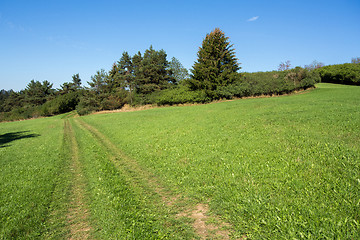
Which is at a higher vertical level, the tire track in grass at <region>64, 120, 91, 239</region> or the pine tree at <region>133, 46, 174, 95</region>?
the pine tree at <region>133, 46, 174, 95</region>

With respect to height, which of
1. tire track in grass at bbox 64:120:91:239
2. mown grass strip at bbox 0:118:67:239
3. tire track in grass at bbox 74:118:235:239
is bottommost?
tire track in grass at bbox 74:118:235:239

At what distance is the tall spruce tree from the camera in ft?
137

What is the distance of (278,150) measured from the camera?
7113mm

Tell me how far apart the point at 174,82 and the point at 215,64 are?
2362 centimetres

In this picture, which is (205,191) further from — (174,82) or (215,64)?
(174,82)

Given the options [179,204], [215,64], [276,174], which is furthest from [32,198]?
[215,64]

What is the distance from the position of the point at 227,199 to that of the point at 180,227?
1.47 metres

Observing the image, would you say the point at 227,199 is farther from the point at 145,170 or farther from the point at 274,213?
the point at 145,170

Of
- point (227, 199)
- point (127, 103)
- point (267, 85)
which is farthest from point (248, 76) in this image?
point (227, 199)

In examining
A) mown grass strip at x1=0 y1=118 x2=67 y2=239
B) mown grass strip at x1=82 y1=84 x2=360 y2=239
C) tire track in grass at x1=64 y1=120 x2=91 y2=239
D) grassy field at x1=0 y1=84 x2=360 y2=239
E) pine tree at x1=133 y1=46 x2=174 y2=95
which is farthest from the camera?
pine tree at x1=133 y1=46 x2=174 y2=95

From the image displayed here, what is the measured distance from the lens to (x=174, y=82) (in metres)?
63.6

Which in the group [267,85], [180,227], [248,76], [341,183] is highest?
[248,76]

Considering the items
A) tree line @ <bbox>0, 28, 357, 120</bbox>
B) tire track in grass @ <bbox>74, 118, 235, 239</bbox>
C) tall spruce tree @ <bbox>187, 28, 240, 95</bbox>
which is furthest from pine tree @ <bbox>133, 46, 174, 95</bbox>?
tire track in grass @ <bbox>74, 118, 235, 239</bbox>

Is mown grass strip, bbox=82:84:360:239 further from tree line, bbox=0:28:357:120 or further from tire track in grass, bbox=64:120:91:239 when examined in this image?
tree line, bbox=0:28:357:120
